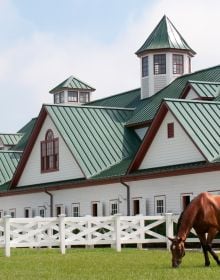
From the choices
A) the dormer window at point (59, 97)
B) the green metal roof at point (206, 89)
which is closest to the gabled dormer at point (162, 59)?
the green metal roof at point (206, 89)

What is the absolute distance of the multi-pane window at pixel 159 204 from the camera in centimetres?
3947

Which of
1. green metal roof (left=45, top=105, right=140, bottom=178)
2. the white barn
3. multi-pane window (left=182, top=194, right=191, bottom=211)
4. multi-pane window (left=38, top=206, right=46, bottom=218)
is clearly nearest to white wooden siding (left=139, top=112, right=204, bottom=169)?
the white barn

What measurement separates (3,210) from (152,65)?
48.1 ft

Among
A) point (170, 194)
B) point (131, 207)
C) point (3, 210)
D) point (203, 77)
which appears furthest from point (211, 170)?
point (3, 210)

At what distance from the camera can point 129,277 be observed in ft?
57.2

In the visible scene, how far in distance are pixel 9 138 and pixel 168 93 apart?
2165 centimetres

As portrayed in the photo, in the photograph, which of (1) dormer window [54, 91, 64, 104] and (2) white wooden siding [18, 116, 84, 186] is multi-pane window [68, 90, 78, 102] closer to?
(1) dormer window [54, 91, 64, 104]

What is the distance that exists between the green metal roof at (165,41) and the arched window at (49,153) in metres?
9.76

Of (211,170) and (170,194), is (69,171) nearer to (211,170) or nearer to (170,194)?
(170,194)

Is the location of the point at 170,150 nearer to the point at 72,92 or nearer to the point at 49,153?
the point at 49,153

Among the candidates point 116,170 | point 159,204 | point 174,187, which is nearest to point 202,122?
point 174,187

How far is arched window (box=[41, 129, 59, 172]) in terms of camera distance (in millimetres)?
49500

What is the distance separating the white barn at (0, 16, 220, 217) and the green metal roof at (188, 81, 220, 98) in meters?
0.06

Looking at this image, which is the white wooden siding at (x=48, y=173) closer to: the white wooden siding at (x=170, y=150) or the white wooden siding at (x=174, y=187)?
the white wooden siding at (x=174, y=187)
